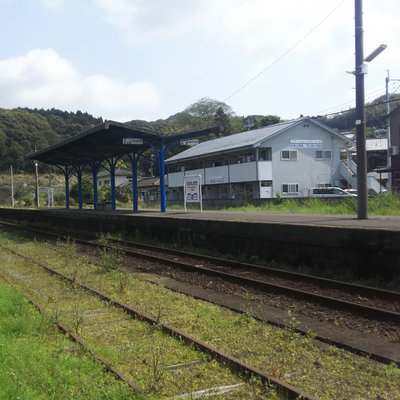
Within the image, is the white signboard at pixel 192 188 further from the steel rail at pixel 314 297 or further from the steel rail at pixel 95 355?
the steel rail at pixel 95 355

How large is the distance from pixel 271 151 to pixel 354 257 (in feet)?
113

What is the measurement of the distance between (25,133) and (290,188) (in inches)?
2753

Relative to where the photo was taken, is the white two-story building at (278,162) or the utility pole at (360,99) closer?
the utility pole at (360,99)

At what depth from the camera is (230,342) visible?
602cm

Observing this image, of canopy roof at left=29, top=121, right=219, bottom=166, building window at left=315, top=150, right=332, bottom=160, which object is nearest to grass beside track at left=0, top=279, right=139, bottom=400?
canopy roof at left=29, top=121, right=219, bottom=166

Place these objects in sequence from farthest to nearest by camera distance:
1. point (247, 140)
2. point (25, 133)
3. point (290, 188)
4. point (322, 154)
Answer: point (25, 133), point (322, 154), point (247, 140), point (290, 188)

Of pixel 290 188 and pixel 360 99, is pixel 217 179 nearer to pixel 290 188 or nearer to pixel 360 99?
pixel 290 188

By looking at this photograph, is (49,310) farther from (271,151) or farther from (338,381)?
(271,151)

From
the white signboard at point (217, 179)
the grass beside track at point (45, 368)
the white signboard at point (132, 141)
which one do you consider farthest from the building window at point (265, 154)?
the grass beside track at point (45, 368)

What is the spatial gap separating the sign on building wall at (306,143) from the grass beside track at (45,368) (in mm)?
40875

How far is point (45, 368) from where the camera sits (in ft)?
15.9

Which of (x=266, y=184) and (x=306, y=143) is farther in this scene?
(x=306, y=143)

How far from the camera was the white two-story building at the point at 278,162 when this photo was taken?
44094mm

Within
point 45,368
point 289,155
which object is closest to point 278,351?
point 45,368
